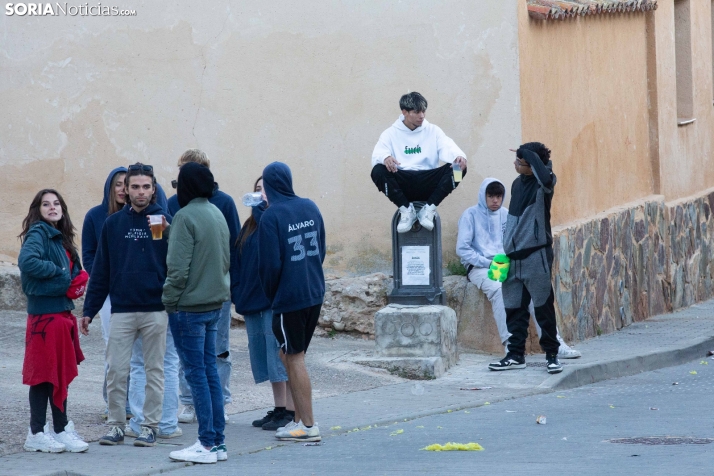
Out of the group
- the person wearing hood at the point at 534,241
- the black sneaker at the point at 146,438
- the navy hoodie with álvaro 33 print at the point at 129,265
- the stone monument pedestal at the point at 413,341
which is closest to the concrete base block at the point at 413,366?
the stone monument pedestal at the point at 413,341

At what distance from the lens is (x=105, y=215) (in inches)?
308

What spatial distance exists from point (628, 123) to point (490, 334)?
162 inches

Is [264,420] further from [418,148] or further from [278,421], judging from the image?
[418,148]

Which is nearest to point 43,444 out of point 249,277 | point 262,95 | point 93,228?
point 93,228

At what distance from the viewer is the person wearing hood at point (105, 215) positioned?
25.3 feet

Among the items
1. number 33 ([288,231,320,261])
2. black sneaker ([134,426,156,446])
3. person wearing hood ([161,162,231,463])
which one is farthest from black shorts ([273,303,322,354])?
black sneaker ([134,426,156,446])

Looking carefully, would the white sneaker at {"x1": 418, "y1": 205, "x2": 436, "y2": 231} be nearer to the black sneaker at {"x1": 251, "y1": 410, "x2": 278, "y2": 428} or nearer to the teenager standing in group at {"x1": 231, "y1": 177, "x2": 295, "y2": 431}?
the teenager standing in group at {"x1": 231, "y1": 177, "x2": 295, "y2": 431}

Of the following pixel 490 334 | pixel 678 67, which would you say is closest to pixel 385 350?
pixel 490 334

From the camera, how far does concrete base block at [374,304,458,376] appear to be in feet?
33.2

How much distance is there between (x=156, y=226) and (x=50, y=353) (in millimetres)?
1008

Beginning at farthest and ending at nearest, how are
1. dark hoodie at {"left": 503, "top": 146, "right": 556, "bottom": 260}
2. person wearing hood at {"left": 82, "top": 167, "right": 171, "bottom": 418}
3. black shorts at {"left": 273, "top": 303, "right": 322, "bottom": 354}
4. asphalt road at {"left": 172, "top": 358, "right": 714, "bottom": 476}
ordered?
dark hoodie at {"left": 503, "top": 146, "right": 556, "bottom": 260}, person wearing hood at {"left": 82, "top": 167, "right": 171, "bottom": 418}, black shorts at {"left": 273, "top": 303, "right": 322, "bottom": 354}, asphalt road at {"left": 172, "top": 358, "right": 714, "bottom": 476}

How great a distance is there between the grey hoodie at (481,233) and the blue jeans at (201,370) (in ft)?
14.4

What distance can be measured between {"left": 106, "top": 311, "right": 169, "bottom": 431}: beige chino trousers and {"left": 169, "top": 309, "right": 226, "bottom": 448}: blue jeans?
0.39 metres

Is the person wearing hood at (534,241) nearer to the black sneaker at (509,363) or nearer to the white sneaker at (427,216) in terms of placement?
the black sneaker at (509,363)
